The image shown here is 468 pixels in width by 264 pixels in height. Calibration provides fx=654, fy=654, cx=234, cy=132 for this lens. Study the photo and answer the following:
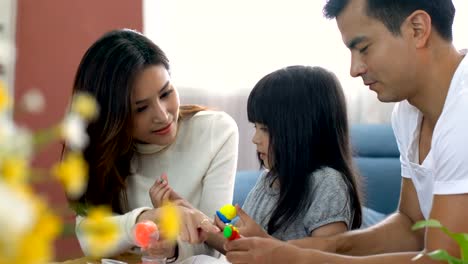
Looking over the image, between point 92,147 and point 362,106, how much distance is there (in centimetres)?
176

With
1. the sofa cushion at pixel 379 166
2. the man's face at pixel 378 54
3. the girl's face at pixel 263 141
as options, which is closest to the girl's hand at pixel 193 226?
the girl's face at pixel 263 141

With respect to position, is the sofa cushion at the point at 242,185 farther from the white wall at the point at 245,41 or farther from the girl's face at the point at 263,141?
the girl's face at the point at 263,141

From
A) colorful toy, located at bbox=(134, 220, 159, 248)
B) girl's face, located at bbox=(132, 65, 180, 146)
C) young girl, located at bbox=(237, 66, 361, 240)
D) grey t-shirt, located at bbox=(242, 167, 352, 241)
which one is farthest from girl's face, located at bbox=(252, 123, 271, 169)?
colorful toy, located at bbox=(134, 220, 159, 248)

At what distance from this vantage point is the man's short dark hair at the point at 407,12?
3.92 feet

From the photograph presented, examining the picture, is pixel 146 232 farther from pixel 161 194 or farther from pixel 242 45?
pixel 242 45

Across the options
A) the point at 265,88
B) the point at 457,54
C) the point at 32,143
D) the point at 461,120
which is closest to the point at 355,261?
the point at 461,120

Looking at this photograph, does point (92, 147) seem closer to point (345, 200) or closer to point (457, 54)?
point (345, 200)

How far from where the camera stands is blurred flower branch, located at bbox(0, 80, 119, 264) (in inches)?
9.2

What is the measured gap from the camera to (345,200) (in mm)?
1463

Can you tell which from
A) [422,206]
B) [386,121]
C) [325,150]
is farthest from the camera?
[386,121]

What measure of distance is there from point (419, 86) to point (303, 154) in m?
0.38

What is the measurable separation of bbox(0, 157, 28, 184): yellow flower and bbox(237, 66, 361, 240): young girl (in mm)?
1217

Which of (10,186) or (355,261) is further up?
(10,186)

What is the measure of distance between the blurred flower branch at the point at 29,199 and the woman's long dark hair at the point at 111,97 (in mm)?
1267
